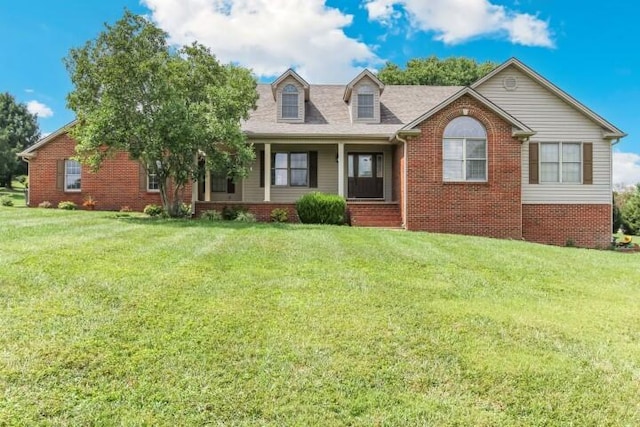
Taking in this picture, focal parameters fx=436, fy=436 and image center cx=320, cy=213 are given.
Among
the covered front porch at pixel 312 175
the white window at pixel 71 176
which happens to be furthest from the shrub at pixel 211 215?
the white window at pixel 71 176

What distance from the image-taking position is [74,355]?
3.58m

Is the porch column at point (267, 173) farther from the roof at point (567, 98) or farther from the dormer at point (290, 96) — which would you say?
the roof at point (567, 98)

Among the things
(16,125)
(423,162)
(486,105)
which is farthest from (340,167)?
(16,125)

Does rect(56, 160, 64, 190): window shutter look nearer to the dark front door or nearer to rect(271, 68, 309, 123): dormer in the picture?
rect(271, 68, 309, 123): dormer

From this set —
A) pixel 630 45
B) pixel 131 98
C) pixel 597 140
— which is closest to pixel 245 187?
pixel 131 98

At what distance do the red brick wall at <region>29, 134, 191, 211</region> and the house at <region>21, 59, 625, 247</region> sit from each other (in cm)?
4

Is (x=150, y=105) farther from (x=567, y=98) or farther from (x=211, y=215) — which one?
(x=567, y=98)

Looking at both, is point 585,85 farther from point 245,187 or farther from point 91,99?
point 91,99

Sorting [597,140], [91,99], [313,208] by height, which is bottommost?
[313,208]

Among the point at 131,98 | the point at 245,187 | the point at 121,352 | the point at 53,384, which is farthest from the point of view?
the point at 245,187

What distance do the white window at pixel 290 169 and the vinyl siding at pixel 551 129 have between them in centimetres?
704

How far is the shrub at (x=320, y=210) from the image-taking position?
45.7 feet

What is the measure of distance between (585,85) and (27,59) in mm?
24101

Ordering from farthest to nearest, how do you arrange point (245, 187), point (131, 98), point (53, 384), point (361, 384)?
1. point (245, 187)
2. point (131, 98)
3. point (361, 384)
4. point (53, 384)
